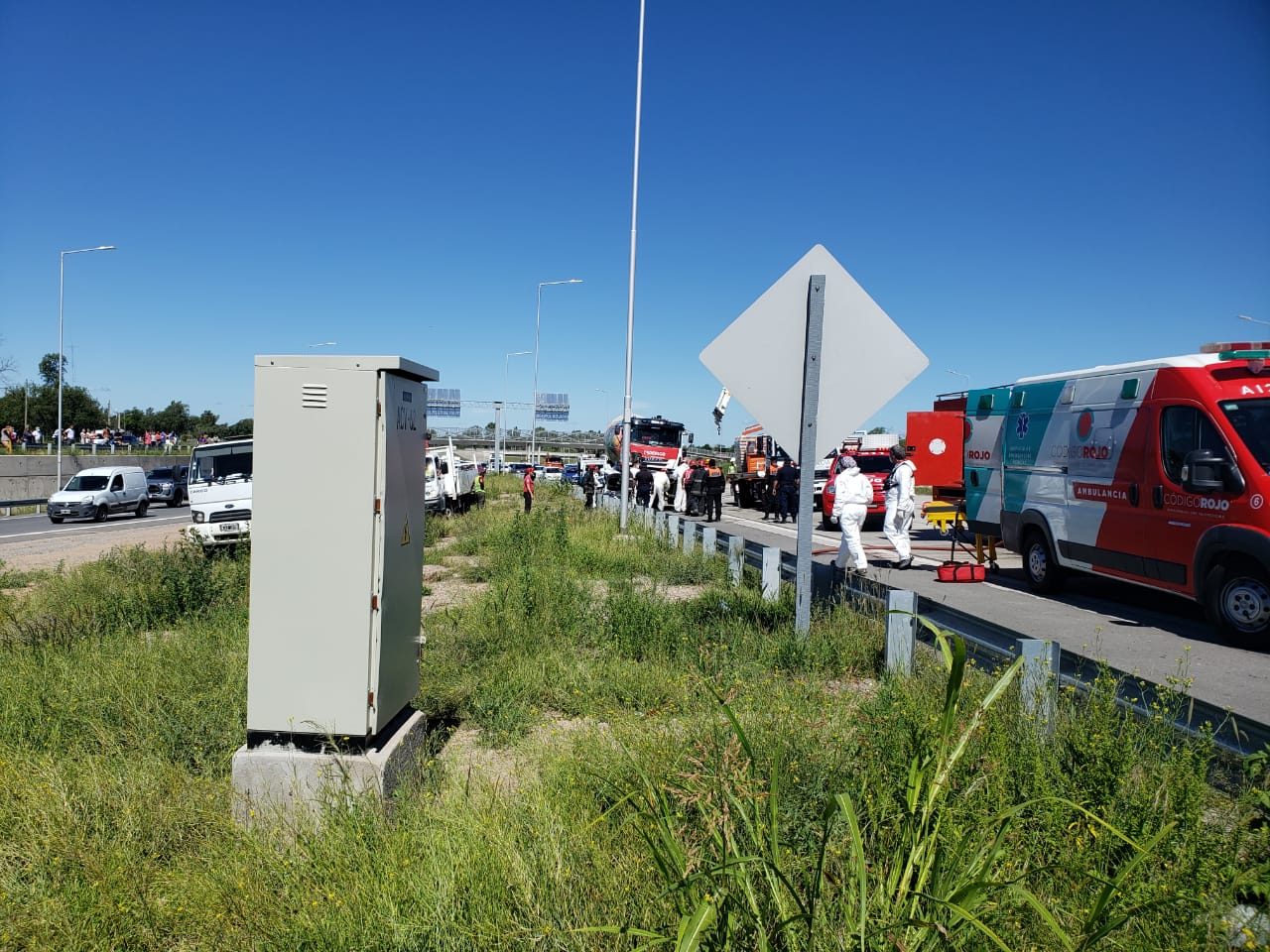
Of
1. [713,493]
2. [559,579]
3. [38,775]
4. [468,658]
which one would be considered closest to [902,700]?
[468,658]

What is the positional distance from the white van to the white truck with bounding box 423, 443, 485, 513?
12146 millimetres

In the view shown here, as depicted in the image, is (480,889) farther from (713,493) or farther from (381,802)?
(713,493)

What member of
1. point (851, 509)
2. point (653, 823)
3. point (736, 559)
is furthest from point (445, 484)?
point (653, 823)

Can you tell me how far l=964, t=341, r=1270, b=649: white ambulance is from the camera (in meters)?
8.66

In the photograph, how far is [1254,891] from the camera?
8.76 ft

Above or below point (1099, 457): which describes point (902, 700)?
below

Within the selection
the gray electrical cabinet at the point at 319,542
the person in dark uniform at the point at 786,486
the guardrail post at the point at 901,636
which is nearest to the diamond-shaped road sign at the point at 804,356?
the guardrail post at the point at 901,636

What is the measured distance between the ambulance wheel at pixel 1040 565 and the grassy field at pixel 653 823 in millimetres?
7236

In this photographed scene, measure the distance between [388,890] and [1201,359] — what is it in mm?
10031

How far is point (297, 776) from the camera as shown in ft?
12.8

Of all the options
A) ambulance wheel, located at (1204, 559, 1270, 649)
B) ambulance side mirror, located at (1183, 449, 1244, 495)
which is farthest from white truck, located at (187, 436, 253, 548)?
ambulance wheel, located at (1204, 559, 1270, 649)

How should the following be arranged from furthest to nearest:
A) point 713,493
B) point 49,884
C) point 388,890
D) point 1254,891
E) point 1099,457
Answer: point 713,493
point 1099,457
point 49,884
point 388,890
point 1254,891

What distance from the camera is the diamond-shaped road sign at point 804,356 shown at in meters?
6.33

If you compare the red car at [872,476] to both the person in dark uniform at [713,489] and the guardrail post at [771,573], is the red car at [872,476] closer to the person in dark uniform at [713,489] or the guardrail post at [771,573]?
the person in dark uniform at [713,489]
